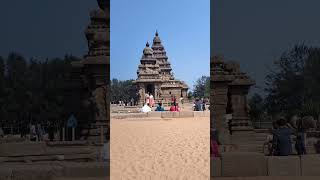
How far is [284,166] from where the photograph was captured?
6.73m

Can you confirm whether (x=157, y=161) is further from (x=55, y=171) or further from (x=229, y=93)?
(x=229, y=93)

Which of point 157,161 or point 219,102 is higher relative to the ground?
point 219,102

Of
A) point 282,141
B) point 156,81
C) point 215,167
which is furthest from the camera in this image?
point 156,81

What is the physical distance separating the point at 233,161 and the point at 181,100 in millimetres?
37706

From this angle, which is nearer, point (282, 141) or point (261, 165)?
point (261, 165)

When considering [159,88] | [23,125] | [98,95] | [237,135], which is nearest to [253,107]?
[237,135]

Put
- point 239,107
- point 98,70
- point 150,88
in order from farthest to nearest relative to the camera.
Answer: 1. point 150,88
2. point 239,107
3. point 98,70

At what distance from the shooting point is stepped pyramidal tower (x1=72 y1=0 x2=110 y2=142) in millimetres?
11078

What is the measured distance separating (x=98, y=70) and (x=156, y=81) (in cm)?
3237

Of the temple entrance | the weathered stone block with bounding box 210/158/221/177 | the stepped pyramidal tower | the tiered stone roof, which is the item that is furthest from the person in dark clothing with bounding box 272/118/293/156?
the temple entrance

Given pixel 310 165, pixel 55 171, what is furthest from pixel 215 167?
pixel 55 171

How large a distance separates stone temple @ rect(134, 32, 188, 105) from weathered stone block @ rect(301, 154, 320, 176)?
3392 cm

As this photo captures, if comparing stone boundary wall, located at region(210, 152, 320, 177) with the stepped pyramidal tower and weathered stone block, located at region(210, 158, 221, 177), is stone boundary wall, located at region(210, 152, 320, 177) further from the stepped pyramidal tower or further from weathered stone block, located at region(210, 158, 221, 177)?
the stepped pyramidal tower

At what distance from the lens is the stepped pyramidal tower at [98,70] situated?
1108cm
